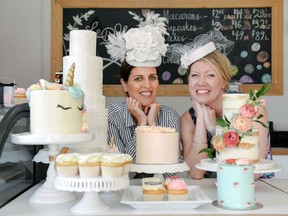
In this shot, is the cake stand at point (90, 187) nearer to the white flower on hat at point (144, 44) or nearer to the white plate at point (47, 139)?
the white plate at point (47, 139)

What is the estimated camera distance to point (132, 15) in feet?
10.8

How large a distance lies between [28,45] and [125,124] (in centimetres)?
182

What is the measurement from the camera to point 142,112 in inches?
75.2

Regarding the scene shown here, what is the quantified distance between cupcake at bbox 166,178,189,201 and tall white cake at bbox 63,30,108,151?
265 mm

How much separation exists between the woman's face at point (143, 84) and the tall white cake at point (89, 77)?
0.57m

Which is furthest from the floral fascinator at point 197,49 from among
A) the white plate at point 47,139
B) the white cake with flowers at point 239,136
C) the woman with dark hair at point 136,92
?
the white plate at point 47,139

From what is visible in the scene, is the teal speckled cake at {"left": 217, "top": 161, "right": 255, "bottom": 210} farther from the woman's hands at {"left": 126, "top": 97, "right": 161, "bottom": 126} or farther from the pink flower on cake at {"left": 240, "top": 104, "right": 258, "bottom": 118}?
the woman's hands at {"left": 126, "top": 97, "right": 161, "bottom": 126}

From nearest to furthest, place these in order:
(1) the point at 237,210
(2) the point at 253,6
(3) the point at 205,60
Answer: (1) the point at 237,210, (3) the point at 205,60, (2) the point at 253,6

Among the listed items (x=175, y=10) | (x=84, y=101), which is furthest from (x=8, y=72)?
(x=84, y=101)

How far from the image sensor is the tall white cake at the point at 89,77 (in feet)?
4.11

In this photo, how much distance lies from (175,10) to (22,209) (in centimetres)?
254

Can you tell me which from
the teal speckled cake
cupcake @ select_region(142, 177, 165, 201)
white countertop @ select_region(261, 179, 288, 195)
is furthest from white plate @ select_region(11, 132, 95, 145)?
white countertop @ select_region(261, 179, 288, 195)

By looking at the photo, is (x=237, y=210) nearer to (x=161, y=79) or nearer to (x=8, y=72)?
(x=161, y=79)

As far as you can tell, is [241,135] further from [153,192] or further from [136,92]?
[136,92]
